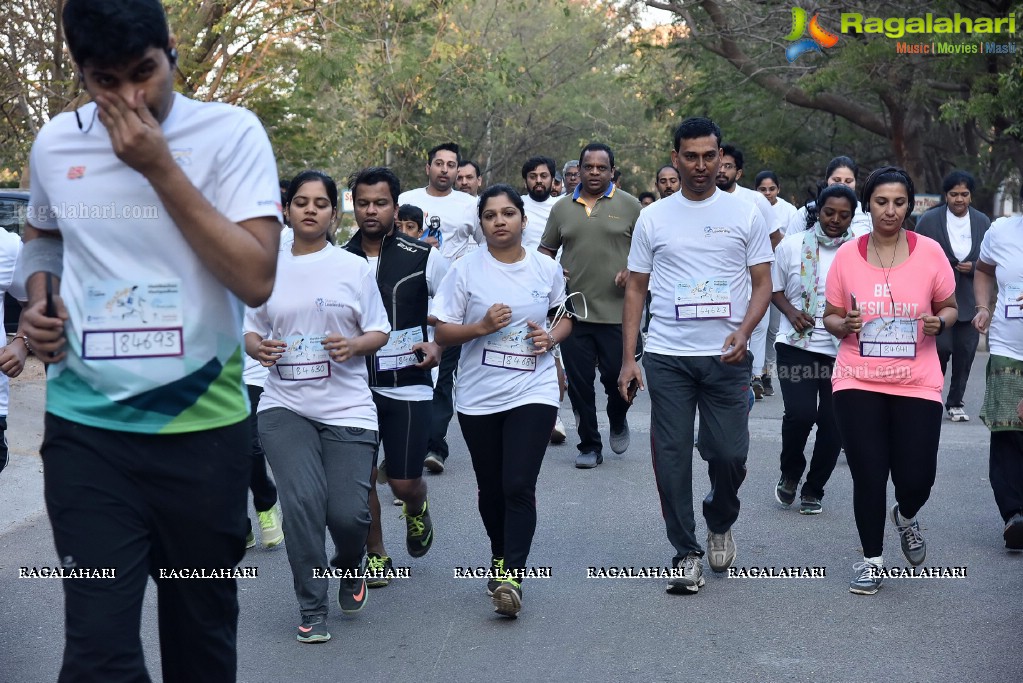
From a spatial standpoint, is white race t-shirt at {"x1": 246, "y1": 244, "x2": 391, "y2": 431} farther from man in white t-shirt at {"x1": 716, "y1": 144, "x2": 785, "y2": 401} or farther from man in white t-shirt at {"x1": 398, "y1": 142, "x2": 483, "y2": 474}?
man in white t-shirt at {"x1": 398, "y1": 142, "x2": 483, "y2": 474}

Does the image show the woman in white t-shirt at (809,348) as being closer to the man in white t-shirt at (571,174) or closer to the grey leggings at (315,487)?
the grey leggings at (315,487)

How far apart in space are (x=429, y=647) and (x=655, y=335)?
1987 mm

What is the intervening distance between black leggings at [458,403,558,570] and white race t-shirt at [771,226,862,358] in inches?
105

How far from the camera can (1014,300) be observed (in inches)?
292

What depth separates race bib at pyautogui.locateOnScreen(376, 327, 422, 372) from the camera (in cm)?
680

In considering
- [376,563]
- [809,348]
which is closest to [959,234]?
[809,348]

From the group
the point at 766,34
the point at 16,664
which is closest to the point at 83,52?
the point at 16,664

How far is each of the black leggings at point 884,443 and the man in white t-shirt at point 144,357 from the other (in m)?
3.99

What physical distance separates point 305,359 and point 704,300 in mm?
1965

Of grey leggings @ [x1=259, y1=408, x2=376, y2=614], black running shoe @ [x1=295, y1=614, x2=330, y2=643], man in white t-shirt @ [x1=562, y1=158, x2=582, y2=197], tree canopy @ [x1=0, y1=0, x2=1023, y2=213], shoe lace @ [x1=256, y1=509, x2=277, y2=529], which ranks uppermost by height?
tree canopy @ [x1=0, y1=0, x2=1023, y2=213]

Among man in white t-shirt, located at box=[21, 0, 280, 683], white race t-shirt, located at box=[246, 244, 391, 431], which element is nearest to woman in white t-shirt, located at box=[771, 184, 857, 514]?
white race t-shirt, located at box=[246, 244, 391, 431]

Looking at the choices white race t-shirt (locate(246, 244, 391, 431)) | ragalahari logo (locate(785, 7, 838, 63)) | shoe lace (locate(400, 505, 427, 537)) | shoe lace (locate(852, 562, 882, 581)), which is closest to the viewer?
white race t-shirt (locate(246, 244, 391, 431))

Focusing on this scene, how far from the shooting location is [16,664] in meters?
5.51

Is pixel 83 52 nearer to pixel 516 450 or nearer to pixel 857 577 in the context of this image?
pixel 516 450
